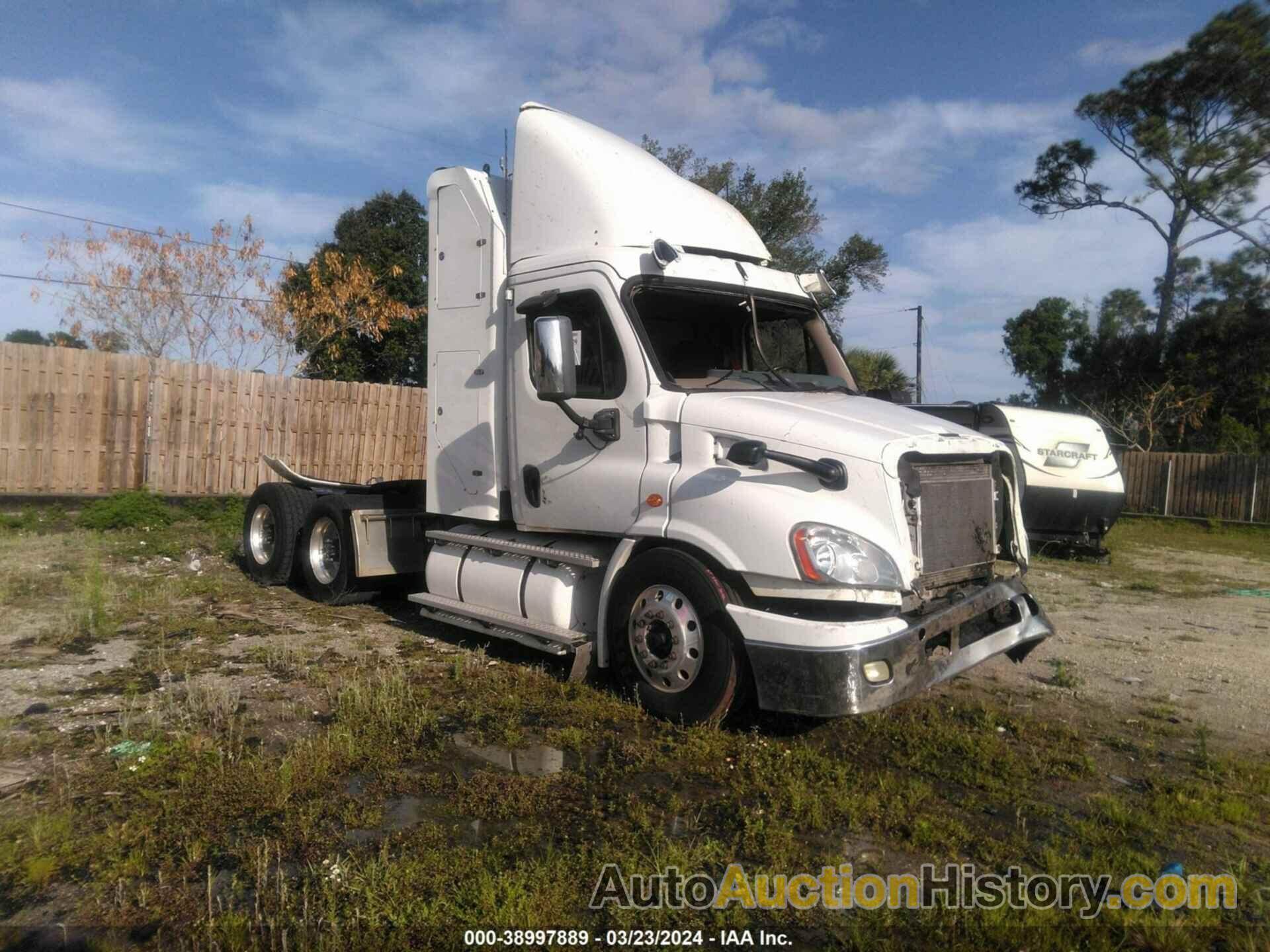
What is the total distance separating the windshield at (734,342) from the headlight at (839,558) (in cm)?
137

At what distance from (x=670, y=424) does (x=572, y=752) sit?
196 centimetres

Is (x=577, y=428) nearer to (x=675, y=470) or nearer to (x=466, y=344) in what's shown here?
(x=675, y=470)

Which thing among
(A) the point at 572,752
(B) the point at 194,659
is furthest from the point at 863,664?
(B) the point at 194,659

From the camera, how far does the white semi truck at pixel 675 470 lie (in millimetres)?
4789

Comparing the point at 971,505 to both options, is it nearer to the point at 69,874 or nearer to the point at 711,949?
the point at 711,949

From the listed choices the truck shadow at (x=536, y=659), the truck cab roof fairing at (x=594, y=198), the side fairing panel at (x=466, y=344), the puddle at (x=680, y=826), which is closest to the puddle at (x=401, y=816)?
the puddle at (x=680, y=826)

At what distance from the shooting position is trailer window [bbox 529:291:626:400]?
19.3 feet

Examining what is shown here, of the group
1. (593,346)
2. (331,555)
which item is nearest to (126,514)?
(331,555)

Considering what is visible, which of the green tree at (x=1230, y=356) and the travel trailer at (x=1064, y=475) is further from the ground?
the green tree at (x=1230, y=356)

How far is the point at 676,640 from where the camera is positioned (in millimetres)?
5262

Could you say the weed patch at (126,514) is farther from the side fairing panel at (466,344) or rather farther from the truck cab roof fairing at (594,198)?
the truck cab roof fairing at (594,198)

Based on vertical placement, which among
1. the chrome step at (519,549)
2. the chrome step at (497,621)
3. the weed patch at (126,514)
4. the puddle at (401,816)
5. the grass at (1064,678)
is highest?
the chrome step at (519,549)

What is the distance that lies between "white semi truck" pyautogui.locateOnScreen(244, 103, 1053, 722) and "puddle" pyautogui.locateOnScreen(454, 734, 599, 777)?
0.72 m

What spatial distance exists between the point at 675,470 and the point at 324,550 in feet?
15.4
